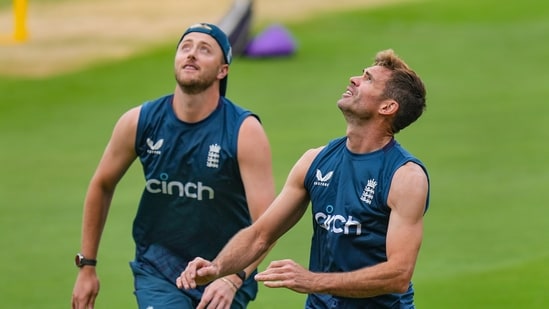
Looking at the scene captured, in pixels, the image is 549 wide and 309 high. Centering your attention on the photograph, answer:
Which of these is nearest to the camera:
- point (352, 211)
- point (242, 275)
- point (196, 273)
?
point (196, 273)

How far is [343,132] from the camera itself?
65.2 ft

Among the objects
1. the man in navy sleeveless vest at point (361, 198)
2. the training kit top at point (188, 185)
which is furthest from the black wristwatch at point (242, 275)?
the man in navy sleeveless vest at point (361, 198)

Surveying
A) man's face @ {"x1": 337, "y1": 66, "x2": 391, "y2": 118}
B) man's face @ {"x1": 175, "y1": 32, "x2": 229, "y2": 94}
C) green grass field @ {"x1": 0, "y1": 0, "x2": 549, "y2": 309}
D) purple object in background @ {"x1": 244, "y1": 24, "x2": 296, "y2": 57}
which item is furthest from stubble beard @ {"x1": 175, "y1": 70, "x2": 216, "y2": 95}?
purple object in background @ {"x1": 244, "y1": 24, "x2": 296, "y2": 57}

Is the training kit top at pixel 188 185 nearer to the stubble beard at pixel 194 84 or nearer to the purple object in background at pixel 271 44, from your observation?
the stubble beard at pixel 194 84

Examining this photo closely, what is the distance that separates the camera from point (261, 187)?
28.5 ft

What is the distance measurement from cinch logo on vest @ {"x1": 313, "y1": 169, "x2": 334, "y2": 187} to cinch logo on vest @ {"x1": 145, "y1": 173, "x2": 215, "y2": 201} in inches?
54.5

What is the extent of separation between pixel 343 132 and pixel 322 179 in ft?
40.3

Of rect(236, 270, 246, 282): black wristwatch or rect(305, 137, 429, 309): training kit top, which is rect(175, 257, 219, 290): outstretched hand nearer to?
rect(305, 137, 429, 309): training kit top

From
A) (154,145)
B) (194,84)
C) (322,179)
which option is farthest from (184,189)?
(322,179)

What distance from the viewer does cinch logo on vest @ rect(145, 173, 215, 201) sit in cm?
885

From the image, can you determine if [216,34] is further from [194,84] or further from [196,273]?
[196,273]

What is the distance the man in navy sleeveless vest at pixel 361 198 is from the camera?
7.24 meters

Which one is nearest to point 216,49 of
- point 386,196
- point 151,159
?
point 151,159

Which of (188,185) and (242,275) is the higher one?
(188,185)
